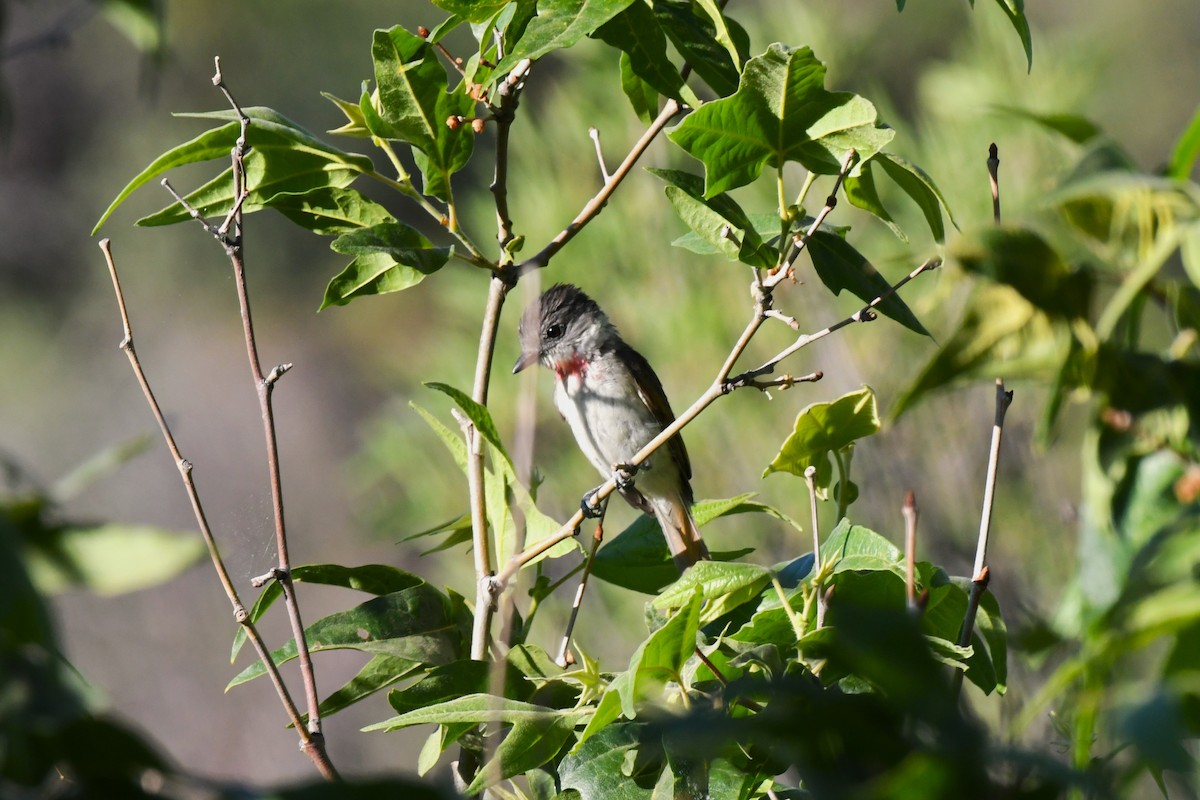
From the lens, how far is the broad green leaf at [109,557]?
626 millimetres

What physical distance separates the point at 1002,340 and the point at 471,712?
739 millimetres

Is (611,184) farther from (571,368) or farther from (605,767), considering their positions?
(571,368)

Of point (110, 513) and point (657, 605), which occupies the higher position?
point (657, 605)

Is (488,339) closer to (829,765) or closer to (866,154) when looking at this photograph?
(866,154)

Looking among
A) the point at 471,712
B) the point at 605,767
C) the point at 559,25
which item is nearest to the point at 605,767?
the point at 605,767

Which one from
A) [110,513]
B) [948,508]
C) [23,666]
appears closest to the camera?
[23,666]

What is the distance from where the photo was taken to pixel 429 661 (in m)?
1.45

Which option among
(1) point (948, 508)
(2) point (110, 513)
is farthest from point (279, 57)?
(1) point (948, 508)

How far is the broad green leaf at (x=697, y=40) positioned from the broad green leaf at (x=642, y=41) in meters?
0.02

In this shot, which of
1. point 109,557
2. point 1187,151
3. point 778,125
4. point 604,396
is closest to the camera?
point 109,557

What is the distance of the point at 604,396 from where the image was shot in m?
3.98

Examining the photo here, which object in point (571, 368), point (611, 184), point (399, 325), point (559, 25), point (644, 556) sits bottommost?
point (399, 325)

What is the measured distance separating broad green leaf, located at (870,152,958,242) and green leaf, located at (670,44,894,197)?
0.09 meters

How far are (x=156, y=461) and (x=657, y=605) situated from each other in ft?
26.5
